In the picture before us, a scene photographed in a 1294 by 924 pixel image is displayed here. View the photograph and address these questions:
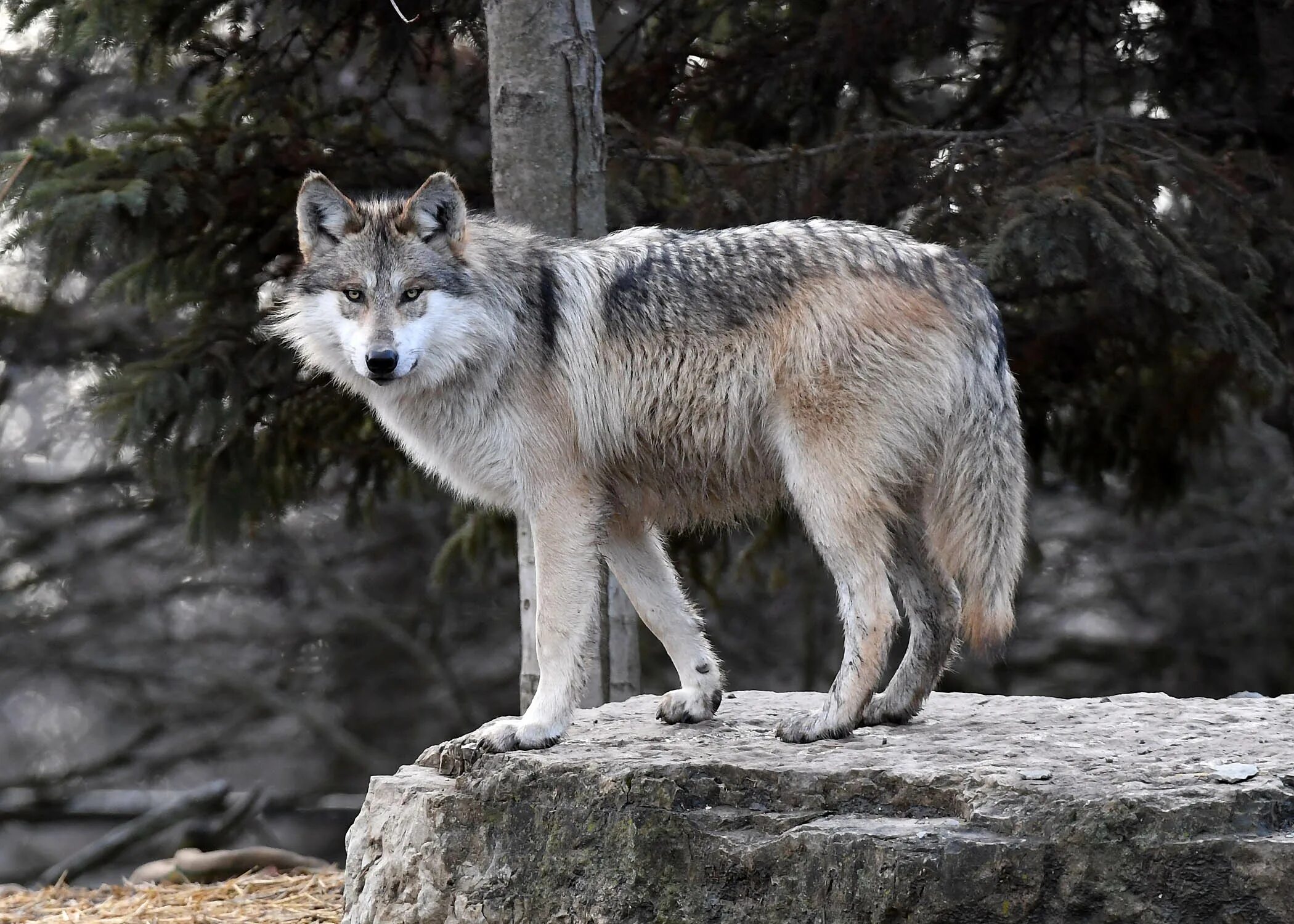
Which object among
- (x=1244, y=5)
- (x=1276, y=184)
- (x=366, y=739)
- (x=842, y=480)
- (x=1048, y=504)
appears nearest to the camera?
(x=842, y=480)

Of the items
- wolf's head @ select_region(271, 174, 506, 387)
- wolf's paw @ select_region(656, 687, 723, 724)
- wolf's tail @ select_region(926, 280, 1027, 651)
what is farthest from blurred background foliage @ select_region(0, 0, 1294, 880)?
wolf's paw @ select_region(656, 687, 723, 724)

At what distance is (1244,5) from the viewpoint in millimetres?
6672

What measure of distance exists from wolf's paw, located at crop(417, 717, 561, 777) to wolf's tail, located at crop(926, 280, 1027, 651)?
1323mm

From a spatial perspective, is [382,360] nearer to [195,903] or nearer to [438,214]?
[438,214]

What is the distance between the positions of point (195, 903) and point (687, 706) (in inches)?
97.1

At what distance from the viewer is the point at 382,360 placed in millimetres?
4141

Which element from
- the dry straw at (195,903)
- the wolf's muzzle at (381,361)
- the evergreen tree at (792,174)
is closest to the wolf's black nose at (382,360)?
the wolf's muzzle at (381,361)

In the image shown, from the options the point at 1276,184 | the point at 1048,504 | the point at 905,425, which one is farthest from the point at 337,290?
the point at 1048,504

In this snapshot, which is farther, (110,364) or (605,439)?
(110,364)

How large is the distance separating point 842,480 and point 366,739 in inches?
396

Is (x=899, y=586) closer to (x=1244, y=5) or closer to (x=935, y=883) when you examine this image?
(x=935, y=883)

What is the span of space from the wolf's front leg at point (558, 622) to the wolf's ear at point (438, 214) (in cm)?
94

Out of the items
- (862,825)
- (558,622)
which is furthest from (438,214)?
(862,825)

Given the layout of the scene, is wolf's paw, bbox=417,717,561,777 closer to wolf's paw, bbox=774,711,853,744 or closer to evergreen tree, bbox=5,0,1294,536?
wolf's paw, bbox=774,711,853,744
